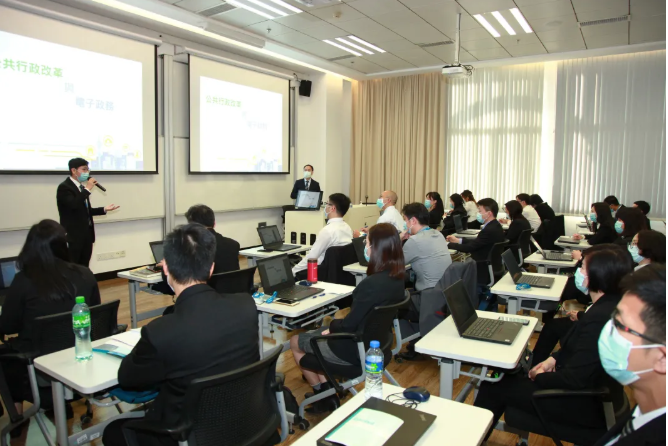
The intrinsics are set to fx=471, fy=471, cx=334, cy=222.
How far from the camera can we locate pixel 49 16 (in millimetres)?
5543

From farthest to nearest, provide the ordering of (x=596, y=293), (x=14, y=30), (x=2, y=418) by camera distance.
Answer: (x=14, y=30) → (x=2, y=418) → (x=596, y=293)

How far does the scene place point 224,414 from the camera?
1.69 m

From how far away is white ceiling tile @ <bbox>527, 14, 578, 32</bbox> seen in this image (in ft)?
21.8

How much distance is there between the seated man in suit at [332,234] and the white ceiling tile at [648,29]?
17.6 feet

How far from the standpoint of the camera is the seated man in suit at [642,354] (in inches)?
48.5

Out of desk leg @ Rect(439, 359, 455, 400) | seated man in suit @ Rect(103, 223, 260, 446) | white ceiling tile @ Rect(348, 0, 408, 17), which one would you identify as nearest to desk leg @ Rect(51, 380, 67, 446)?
seated man in suit @ Rect(103, 223, 260, 446)

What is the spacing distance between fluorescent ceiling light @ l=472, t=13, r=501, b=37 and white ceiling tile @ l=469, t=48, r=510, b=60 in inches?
37.2

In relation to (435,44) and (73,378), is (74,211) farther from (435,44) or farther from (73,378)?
(435,44)

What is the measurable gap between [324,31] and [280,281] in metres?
5.27

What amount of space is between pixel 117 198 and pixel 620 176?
8.42 meters

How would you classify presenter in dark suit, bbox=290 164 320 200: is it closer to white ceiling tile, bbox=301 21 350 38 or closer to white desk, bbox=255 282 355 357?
white ceiling tile, bbox=301 21 350 38

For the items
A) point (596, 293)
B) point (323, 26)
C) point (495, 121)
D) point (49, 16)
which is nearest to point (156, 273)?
point (596, 293)

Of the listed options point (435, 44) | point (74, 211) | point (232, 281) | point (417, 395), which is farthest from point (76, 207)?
point (435, 44)

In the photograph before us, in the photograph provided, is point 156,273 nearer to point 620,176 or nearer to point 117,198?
point 117,198
